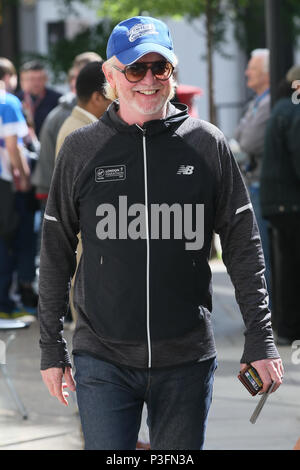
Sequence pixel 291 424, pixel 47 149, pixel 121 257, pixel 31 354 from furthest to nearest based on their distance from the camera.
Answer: pixel 47 149, pixel 31 354, pixel 291 424, pixel 121 257

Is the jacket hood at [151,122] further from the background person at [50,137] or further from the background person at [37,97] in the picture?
the background person at [37,97]

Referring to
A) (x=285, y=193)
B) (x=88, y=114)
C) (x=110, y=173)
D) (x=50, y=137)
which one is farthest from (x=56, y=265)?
(x=50, y=137)

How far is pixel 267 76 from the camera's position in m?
8.91

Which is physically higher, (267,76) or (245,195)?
(267,76)

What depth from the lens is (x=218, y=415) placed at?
6.12 m

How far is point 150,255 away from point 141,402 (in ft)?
1.52

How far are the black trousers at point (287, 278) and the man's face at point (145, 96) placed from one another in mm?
4586

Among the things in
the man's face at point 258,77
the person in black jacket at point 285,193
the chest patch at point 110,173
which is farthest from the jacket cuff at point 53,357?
the man's face at point 258,77

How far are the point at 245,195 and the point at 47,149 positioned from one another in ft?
17.2

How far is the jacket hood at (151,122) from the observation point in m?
3.29

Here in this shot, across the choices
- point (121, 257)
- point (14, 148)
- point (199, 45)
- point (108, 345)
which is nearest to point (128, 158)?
point (121, 257)

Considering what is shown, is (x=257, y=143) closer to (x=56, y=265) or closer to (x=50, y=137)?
(x=50, y=137)

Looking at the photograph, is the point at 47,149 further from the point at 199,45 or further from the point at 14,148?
the point at 199,45
